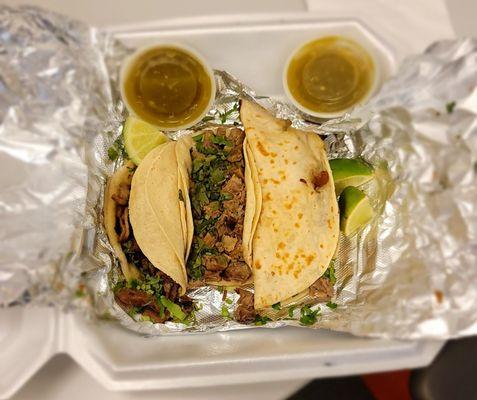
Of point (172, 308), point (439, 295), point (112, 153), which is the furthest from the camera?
point (112, 153)

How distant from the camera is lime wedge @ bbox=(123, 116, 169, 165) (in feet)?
4.58

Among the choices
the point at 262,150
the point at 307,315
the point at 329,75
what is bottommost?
the point at 307,315

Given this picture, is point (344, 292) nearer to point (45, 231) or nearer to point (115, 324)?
point (115, 324)

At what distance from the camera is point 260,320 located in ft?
4.44

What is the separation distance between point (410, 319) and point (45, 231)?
2.94 feet

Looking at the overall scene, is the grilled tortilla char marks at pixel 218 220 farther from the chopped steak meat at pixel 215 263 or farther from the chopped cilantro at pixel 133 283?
the chopped cilantro at pixel 133 283

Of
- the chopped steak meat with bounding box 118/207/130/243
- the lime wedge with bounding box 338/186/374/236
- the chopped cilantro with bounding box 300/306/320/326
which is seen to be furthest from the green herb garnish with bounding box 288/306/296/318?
the chopped steak meat with bounding box 118/207/130/243

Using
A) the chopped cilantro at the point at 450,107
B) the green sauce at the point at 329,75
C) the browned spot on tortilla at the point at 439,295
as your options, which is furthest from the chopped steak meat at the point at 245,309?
the chopped cilantro at the point at 450,107

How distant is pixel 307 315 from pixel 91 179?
27.9 inches

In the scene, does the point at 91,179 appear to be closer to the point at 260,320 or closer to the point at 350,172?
the point at 260,320

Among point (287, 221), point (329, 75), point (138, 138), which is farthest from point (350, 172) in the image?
point (138, 138)

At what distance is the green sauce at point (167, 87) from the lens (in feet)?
4.89

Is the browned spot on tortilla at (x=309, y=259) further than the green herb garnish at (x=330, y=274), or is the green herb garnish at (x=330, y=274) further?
the green herb garnish at (x=330, y=274)

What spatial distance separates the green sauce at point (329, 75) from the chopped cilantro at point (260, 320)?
0.66 meters
